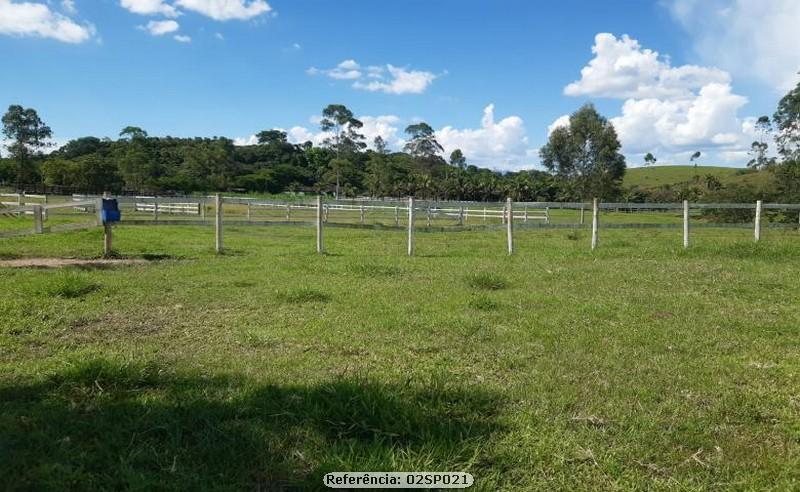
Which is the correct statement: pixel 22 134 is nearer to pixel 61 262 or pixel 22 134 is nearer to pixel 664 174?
pixel 61 262

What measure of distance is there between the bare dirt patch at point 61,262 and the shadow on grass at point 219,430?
712cm

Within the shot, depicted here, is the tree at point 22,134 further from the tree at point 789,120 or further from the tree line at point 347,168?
the tree at point 789,120

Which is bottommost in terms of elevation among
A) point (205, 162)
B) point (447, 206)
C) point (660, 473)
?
point (660, 473)

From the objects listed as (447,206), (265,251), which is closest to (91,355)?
(265,251)

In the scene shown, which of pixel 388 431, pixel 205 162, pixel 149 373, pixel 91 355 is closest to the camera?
pixel 388 431

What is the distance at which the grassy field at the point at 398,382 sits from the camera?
297cm

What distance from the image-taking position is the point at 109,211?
11.6 m

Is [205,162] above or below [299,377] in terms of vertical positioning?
above

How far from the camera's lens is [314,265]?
1066cm

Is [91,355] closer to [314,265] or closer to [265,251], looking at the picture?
[314,265]

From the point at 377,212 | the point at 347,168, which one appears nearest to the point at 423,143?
the point at 347,168

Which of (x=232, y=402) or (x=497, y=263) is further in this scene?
(x=497, y=263)

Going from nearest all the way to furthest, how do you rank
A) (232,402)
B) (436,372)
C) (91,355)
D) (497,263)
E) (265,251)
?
(232,402), (436,372), (91,355), (497,263), (265,251)

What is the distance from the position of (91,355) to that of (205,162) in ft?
379
